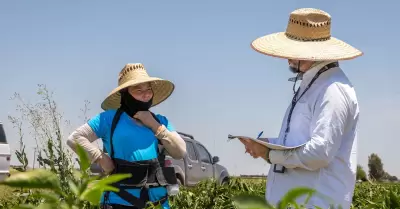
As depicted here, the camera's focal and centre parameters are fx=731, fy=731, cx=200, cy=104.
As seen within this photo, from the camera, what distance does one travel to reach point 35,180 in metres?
0.64

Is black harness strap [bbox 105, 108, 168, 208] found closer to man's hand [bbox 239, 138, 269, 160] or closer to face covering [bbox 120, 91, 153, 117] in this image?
face covering [bbox 120, 91, 153, 117]

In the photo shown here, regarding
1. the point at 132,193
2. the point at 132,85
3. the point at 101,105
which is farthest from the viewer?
the point at 101,105

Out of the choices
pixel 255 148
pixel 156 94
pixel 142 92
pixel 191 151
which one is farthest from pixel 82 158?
pixel 191 151

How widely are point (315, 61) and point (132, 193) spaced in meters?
1.46

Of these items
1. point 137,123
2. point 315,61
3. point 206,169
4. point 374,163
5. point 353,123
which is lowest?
point 374,163

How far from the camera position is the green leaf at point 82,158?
0.70m

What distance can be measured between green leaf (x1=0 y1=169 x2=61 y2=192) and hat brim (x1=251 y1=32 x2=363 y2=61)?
290 centimetres

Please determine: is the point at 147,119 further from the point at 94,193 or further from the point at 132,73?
the point at 94,193

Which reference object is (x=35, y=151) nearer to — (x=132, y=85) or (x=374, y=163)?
(x=132, y=85)

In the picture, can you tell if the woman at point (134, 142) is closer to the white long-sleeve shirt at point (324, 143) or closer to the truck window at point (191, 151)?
the white long-sleeve shirt at point (324, 143)

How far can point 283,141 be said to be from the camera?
3.47m

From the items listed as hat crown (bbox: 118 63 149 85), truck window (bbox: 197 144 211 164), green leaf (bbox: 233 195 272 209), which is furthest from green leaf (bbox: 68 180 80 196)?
truck window (bbox: 197 144 211 164)

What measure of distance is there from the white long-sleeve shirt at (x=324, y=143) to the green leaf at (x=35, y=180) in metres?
2.61

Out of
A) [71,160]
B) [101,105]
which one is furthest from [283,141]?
[101,105]
